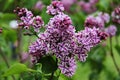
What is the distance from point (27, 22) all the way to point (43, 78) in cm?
27

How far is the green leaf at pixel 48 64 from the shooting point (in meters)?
2.14

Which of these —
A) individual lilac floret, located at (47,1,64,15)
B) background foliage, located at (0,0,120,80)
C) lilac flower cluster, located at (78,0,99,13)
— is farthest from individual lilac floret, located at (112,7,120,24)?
lilac flower cluster, located at (78,0,99,13)

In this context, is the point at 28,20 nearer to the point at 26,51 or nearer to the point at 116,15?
the point at 26,51

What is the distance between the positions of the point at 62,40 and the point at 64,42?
0.01 meters

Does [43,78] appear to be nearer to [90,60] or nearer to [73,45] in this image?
[73,45]

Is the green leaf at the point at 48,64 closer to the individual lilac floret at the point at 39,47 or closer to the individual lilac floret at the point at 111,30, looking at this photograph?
the individual lilac floret at the point at 39,47

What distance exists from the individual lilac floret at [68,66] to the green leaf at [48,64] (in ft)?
0.31

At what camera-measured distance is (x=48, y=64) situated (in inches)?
84.7

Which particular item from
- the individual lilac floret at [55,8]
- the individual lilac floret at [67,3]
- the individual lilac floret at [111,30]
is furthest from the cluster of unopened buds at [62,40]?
the individual lilac floret at [67,3]

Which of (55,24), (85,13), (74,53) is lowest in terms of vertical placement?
(85,13)

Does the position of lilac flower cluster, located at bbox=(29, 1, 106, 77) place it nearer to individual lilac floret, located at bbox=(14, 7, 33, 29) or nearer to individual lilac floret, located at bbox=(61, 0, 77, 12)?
individual lilac floret, located at bbox=(14, 7, 33, 29)

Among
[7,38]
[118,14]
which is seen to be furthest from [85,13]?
[118,14]

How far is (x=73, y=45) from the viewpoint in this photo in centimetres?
204

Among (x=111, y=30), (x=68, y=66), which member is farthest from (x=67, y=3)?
(x=68, y=66)
